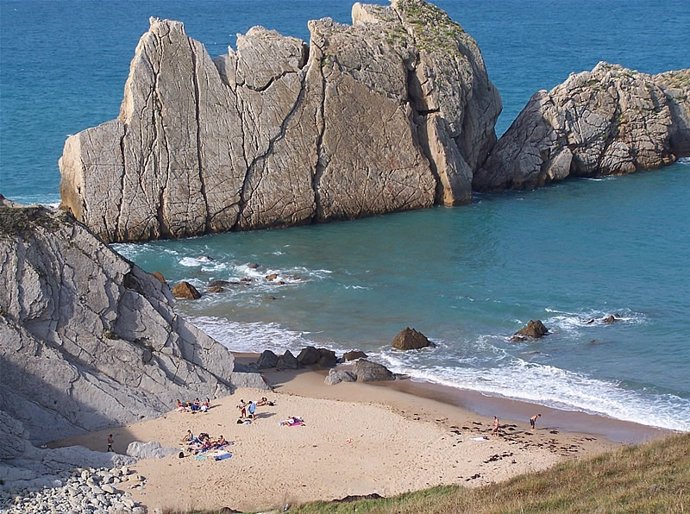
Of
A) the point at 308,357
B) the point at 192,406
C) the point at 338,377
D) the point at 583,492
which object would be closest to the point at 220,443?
the point at 192,406

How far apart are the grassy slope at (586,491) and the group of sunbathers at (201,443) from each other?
264 inches

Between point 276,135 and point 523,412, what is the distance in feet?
98.0

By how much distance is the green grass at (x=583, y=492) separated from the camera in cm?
2669

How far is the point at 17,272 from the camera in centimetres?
3988

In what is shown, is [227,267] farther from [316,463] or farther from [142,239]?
[316,463]

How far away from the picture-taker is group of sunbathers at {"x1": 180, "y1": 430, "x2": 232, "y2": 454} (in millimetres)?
38750

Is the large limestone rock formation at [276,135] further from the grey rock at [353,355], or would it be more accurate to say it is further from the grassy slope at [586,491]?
the grassy slope at [586,491]

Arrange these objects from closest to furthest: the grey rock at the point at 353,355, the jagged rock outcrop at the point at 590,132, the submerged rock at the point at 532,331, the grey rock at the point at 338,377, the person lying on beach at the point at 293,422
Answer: the person lying on beach at the point at 293,422 → the grey rock at the point at 338,377 → the grey rock at the point at 353,355 → the submerged rock at the point at 532,331 → the jagged rock outcrop at the point at 590,132

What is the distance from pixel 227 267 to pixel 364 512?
31.4 meters

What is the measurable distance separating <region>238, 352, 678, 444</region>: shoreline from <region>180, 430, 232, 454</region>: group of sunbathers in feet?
19.3

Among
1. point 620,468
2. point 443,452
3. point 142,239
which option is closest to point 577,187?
point 142,239

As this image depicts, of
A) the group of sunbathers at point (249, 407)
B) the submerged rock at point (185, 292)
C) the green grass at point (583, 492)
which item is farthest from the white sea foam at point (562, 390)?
the submerged rock at point (185, 292)

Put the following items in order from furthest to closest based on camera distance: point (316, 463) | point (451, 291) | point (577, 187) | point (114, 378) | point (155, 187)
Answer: point (577, 187), point (155, 187), point (451, 291), point (114, 378), point (316, 463)

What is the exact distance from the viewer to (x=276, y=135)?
67.6 m
